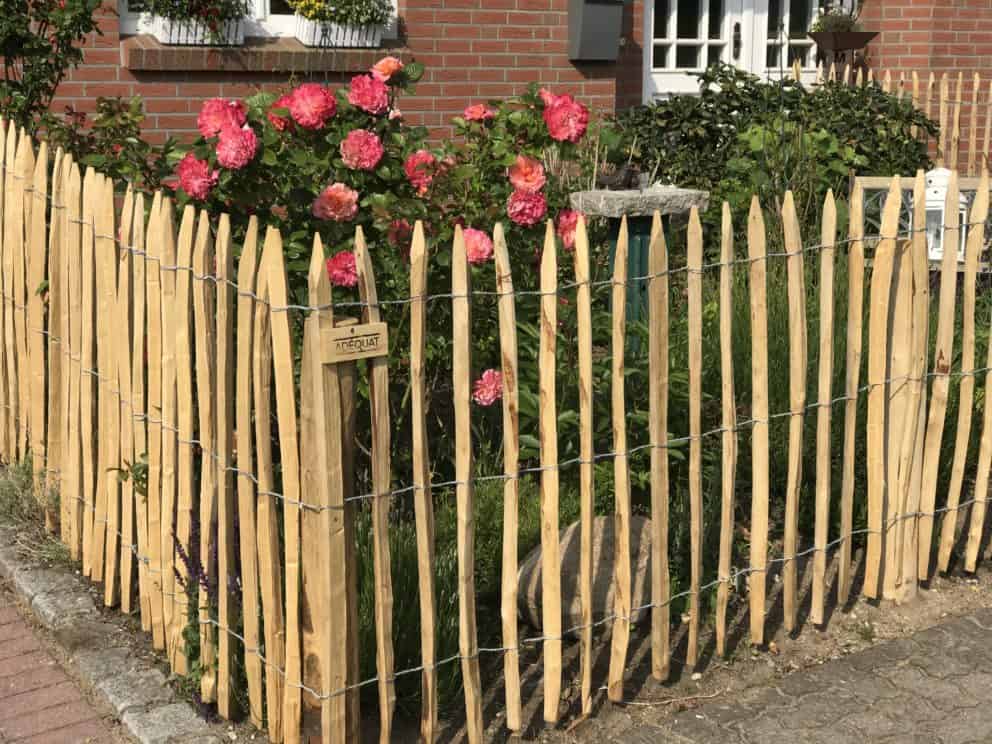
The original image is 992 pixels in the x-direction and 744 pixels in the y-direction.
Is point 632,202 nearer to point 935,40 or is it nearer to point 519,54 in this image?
point 519,54

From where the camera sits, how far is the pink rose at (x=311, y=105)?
409 cm

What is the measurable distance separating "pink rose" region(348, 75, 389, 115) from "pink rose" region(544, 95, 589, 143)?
546 mm

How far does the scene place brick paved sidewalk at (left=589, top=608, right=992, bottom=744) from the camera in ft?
11.4

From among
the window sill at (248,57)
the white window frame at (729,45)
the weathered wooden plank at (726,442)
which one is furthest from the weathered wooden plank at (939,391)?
the white window frame at (729,45)

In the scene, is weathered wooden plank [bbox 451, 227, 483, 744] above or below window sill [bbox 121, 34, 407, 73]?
below

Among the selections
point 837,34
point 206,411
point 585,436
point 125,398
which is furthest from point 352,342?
point 837,34

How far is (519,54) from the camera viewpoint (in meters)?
8.88

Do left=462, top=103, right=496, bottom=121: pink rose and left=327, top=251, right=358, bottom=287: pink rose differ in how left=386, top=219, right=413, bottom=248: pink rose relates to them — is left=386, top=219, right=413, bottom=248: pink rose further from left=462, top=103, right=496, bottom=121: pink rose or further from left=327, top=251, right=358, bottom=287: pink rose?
left=462, top=103, right=496, bottom=121: pink rose

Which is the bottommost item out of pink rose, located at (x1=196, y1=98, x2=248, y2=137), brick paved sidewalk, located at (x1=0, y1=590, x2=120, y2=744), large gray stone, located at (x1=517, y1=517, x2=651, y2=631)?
brick paved sidewalk, located at (x1=0, y1=590, x2=120, y2=744)

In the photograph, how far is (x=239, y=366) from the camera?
127 inches

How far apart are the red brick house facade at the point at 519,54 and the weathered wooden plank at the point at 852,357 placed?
324 centimetres

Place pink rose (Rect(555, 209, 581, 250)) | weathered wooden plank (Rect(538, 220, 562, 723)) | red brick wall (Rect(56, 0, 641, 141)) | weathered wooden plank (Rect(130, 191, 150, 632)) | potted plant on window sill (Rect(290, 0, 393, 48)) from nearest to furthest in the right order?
1. weathered wooden plank (Rect(538, 220, 562, 723))
2. weathered wooden plank (Rect(130, 191, 150, 632))
3. pink rose (Rect(555, 209, 581, 250))
4. red brick wall (Rect(56, 0, 641, 141))
5. potted plant on window sill (Rect(290, 0, 393, 48))

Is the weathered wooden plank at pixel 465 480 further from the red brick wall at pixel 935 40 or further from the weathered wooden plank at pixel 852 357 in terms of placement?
the red brick wall at pixel 935 40

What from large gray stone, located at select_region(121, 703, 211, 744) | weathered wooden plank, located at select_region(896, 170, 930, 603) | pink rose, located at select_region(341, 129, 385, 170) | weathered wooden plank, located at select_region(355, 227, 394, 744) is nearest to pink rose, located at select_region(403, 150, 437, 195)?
pink rose, located at select_region(341, 129, 385, 170)
